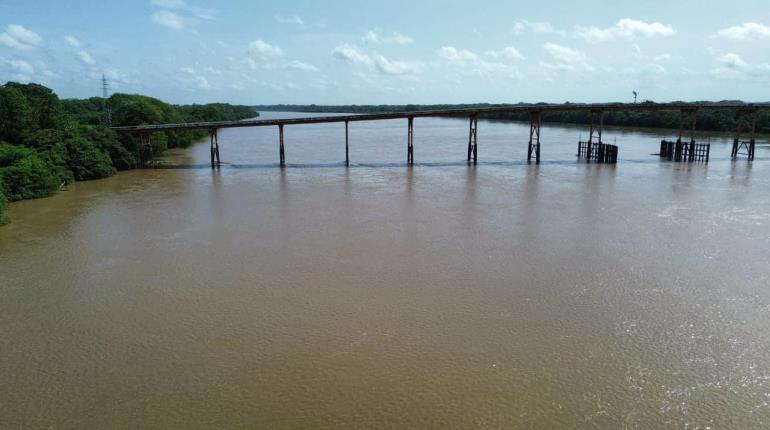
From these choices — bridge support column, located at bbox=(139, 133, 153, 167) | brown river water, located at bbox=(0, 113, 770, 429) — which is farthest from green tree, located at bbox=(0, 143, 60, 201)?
bridge support column, located at bbox=(139, 133, 153, 167)

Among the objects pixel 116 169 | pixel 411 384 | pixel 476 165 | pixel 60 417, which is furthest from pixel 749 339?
pixel 116 169

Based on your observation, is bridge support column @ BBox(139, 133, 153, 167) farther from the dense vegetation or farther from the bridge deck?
the bridge deck

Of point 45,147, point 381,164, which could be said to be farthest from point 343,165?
point 45,147

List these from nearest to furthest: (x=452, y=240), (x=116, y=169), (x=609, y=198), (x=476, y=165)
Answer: (x=452, y=240) → (x=609, y=198) → (x=116, y=169) → (x=476, y=165)

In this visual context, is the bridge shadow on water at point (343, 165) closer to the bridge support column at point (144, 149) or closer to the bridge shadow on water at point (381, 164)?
the bridge shadow on water at point (381, 164)

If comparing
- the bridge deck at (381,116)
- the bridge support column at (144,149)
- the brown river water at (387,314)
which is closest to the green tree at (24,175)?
the brown river water at (387,314)

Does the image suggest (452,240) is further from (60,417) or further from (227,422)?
(60,417)

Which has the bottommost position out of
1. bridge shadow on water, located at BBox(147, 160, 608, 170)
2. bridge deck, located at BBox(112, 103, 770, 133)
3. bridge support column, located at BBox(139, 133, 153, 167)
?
bridge shadow on water, located at BBox(147, 160, 608, 170)

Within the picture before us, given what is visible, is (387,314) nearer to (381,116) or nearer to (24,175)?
(24,175)
